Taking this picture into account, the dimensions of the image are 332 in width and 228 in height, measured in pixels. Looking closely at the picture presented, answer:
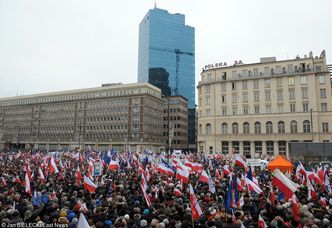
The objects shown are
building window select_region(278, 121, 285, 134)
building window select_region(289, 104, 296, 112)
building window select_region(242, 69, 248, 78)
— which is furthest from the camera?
building window select_region(242, 69, 248, 78)

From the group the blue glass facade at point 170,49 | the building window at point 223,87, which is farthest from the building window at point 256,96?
the blue glass facade at point 170,49

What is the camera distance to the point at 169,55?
5049 inches

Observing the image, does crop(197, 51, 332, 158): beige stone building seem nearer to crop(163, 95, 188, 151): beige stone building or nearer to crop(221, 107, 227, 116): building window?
crop(221, 107, 227, 116): building window

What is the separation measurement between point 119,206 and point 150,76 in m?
113

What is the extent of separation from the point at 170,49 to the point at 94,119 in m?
50.2

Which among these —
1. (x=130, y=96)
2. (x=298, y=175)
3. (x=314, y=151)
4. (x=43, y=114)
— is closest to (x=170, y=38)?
(x=130, y=96)

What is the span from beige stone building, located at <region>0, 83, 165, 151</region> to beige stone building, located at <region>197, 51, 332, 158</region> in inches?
983

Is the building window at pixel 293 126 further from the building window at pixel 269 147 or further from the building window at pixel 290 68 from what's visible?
the building window at pixel 290 68

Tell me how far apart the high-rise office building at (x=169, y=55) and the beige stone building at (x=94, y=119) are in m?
21.1

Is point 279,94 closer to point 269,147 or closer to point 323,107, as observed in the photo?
point 323,107

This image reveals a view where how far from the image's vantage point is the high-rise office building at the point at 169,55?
124250 millimetres

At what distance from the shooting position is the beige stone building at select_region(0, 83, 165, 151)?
3688 inches

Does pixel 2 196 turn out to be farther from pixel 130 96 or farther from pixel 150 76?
pixel 150 76

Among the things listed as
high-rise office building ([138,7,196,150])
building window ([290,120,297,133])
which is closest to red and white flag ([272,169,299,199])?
building window ([290,120,297,133])
